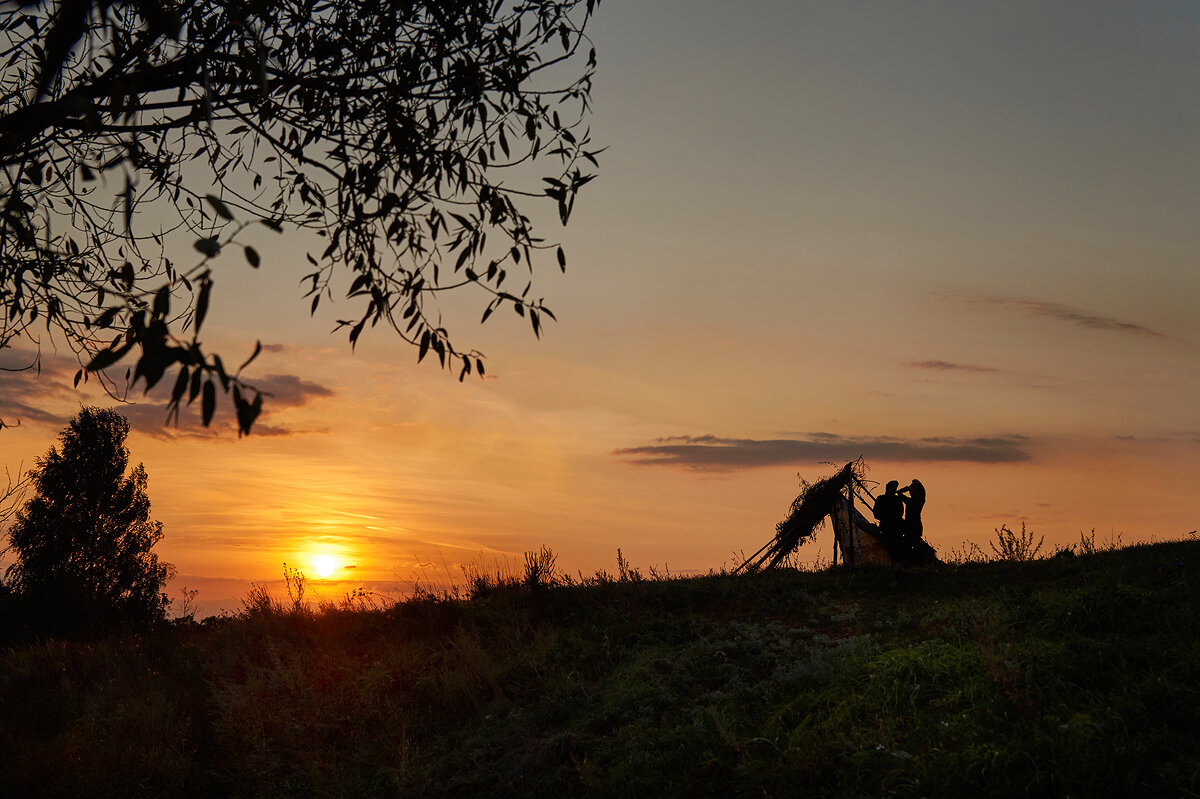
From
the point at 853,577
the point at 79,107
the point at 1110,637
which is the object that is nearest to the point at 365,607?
the point at 853,577

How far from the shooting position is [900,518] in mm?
17203

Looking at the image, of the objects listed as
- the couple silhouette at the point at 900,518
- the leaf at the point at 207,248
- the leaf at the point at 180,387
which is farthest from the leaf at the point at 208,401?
the couple silhouette at the point at 900,518

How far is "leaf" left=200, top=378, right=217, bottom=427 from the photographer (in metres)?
3.36

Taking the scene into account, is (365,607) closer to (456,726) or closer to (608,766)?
(456,726)

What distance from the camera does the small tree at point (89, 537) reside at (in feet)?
71.5

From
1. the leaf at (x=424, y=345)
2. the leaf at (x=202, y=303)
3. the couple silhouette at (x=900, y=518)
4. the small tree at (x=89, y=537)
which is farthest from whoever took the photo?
the small tree at (x=89, y=537)

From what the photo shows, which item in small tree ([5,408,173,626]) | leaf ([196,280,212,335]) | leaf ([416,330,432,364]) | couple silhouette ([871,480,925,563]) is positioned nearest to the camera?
leaf ([196,280,212,335])

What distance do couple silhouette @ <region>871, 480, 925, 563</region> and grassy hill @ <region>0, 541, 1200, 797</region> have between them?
2.41 meters

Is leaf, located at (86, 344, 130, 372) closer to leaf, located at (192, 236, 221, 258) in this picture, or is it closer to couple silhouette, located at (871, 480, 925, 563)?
leaf, located at (192, 236, 221, 258)

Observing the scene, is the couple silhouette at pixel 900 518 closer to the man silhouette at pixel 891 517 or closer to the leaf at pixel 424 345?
the man silhouette at pixel 891 517

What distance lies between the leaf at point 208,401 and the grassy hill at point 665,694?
18.7ft

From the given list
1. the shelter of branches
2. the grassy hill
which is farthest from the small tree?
the shelter of branches

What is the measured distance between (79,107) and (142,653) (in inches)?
466

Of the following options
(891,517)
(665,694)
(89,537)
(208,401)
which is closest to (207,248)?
(208,401)
